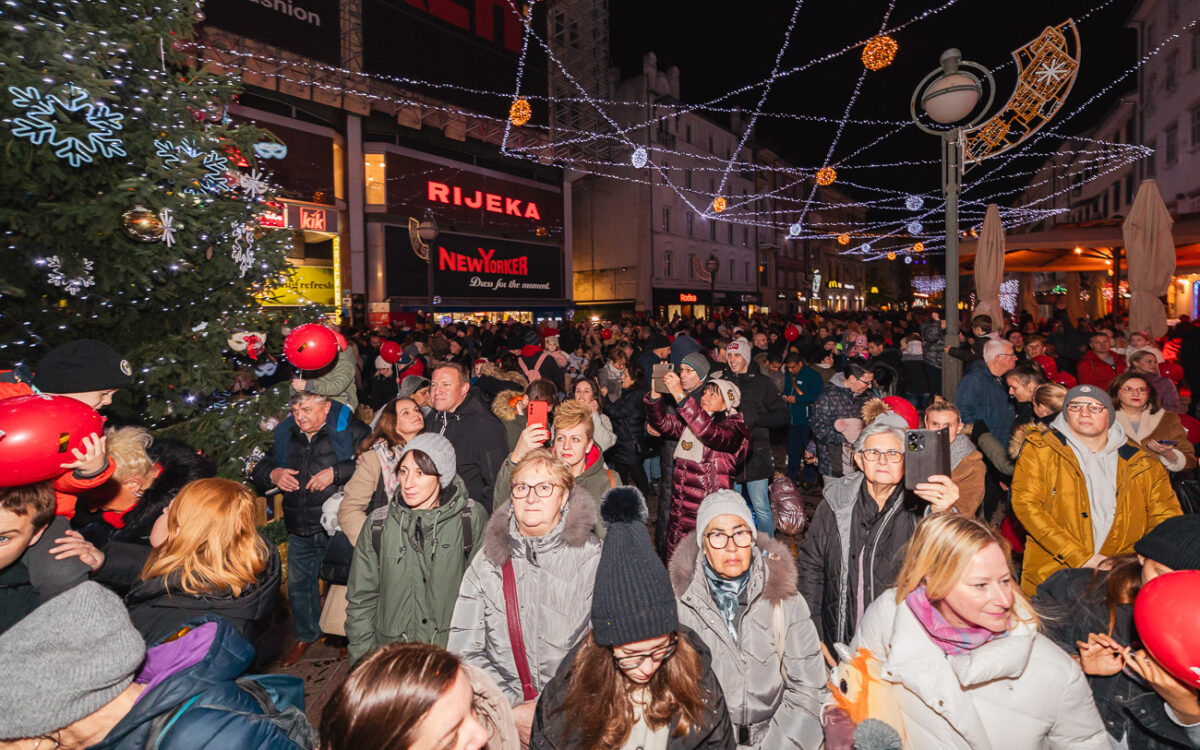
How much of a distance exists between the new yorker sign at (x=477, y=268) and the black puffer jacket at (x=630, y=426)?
17702 mm

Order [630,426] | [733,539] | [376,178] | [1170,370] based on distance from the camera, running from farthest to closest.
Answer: [376,178] < [1170,370] < [630,426] < [733,539]

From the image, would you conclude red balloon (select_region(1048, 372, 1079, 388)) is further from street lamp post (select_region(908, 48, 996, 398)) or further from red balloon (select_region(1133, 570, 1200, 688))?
red balloon (select_region(1133, 570, 1200, 688))

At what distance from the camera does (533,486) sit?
8.93 feet

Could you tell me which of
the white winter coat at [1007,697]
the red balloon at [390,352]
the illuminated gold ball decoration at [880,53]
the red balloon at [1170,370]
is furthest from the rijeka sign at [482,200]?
the white winter coat at [1007,697]

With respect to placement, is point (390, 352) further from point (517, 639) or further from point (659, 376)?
point (517, 639)

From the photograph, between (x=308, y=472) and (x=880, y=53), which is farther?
(x=880, y=53)

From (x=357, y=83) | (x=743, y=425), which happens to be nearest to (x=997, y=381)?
(x=743, y=425)

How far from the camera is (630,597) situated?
6.29ft

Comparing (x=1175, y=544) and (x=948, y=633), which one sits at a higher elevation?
(x=1175, y=544)

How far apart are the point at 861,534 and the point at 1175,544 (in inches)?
47.2

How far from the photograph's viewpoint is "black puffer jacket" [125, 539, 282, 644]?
229 cm

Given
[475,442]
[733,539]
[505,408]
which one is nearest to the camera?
[733,539]

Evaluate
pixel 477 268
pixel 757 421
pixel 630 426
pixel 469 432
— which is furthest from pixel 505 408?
pixel 477 268

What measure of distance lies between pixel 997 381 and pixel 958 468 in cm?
267
